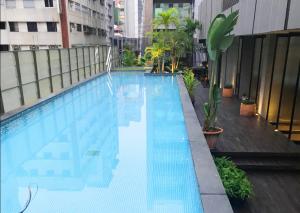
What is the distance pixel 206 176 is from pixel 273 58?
5.85 m

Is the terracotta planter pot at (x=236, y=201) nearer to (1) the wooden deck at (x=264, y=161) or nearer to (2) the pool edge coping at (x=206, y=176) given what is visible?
(1) the wooden deck at (x=264, y=161)

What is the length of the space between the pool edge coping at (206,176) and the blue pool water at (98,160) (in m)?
0.17

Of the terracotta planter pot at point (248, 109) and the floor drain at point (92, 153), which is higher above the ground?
the terracotta planter pot at point (248, 109)

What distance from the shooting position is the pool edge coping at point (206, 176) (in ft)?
12.7

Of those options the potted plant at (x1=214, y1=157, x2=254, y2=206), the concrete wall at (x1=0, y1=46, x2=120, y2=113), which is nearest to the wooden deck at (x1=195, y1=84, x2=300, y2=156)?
the potted plant at (x1=214, y1=157, x2=254, y2=206)

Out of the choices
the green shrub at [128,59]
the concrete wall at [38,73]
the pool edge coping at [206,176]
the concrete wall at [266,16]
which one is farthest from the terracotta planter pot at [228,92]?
the green shrub at [128,59]

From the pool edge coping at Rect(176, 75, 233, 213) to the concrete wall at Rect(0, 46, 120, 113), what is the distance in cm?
401

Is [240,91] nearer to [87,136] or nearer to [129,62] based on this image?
[87,136]

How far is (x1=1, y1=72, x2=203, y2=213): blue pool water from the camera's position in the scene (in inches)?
168

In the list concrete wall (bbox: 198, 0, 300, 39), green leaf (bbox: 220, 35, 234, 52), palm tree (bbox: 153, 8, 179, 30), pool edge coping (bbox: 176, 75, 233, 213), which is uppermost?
palm tree (bbox: 153, 8, 179, 30)

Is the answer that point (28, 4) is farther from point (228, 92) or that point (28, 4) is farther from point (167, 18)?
point (228, 92)

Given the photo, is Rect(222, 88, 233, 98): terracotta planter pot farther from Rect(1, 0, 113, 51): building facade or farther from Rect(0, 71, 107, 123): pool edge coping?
Rect(1, 0, 113, 51): building facade

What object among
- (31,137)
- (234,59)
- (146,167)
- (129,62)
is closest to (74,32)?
(129,62)

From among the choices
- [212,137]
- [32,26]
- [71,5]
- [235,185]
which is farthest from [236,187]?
[71,5]
